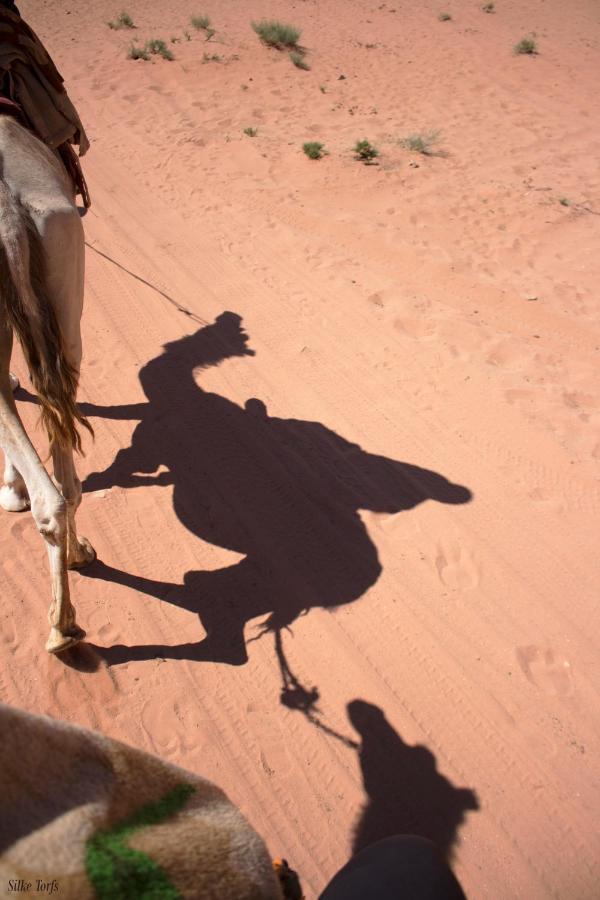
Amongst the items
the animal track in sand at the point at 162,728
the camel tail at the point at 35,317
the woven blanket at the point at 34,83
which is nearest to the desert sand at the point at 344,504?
the animal track in sand at the point at 162,728

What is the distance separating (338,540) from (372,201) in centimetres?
519

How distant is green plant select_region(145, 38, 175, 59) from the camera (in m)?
11.8

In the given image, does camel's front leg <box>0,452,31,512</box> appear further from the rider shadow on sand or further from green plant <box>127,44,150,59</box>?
green plant <box>127,44,150,59</box>

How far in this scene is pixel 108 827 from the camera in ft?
2.69

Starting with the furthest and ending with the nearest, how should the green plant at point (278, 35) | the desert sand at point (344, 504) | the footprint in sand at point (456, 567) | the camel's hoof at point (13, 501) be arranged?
the green plant at point (278, 35), the camel's hoof at point (13, 501), the footprint in sand at point (456, 567), the desert sand at point (344, 504)

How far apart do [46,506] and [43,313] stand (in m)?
0.83

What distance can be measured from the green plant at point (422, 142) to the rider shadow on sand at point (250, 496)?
5664mm

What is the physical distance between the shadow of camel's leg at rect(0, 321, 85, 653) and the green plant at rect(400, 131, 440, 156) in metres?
7.65

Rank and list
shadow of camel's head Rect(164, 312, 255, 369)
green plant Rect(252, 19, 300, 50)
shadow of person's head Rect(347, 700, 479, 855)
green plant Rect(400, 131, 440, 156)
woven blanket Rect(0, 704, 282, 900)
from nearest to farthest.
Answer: woven blanket Rect(0, 704, 282, 900), shadow of person's head Rect(347, 700, 479, 855), shadow of camel's head Rect(164, 312, 255, 369), green plant Rect(400, 131, 440, 156), green plant Rect(252, 19, 300, 50)

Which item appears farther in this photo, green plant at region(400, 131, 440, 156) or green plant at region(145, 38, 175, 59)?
green plant at region(145, 38, 175, 59)

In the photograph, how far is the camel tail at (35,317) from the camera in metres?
2.57

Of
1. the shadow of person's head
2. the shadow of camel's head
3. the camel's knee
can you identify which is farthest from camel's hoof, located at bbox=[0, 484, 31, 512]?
the shadow of person's head

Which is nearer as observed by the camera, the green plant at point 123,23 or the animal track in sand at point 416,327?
the animal track in sand at point 416,327

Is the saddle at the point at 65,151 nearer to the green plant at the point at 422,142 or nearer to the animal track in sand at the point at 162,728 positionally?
the animal track in sand at the point at 162,728
